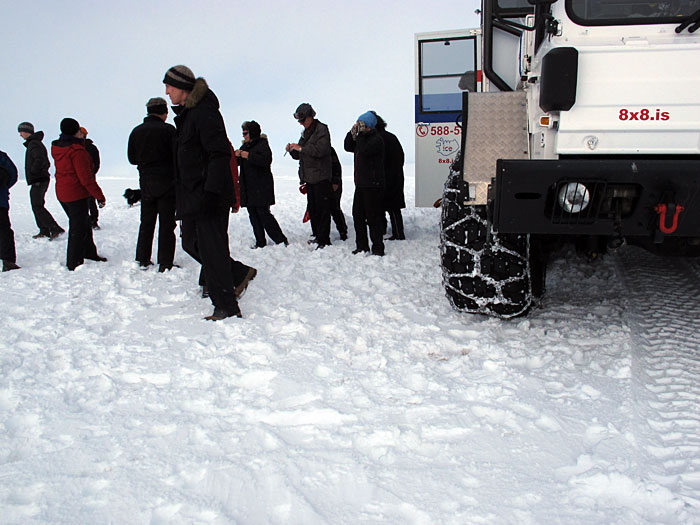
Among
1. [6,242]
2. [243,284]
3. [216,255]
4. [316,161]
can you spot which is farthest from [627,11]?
[6,242]

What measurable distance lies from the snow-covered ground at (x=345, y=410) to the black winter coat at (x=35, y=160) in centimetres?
403

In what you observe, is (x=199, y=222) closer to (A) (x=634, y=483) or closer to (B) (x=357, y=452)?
(B) (x=357, y=452)

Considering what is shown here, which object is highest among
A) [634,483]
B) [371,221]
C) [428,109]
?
[428,109]

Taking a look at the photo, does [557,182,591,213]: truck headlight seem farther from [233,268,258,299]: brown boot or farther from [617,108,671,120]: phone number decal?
[233,268,258,299]: brown boot

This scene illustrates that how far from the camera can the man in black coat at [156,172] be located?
489cm

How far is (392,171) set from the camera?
670cm

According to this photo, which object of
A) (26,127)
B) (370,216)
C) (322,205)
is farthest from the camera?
(26,127)

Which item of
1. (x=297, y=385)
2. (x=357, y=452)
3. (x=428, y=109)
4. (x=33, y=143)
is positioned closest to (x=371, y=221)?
(x=428, y=109)

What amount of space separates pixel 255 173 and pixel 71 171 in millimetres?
2011

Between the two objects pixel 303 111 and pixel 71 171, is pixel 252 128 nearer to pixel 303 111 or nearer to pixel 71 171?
pixel 303 111

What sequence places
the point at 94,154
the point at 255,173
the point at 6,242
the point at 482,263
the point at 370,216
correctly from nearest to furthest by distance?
the point at 482,263 < the point at 6,242 < the point at 370,216 < the point at 255,173 < the point at 94,154

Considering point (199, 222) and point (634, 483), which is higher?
point (199, 222)

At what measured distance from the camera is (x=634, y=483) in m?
1.83

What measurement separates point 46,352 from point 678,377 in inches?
136
